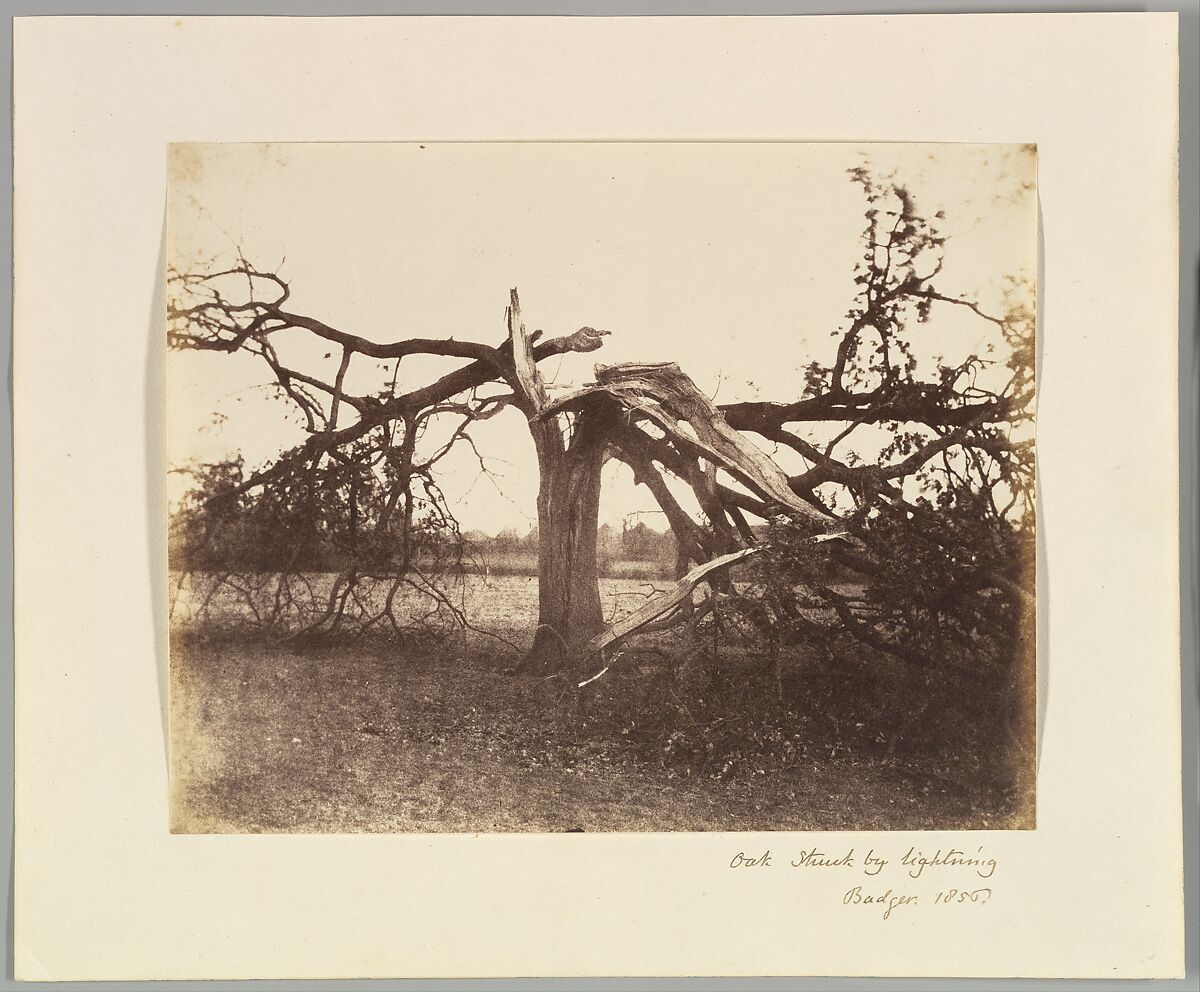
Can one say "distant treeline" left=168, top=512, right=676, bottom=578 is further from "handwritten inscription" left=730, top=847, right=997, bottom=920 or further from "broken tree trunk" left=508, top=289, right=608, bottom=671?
"handwritten inscription" left=730, top=847, right=997, bottom=920

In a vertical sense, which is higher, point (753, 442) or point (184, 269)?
point (184, 269)

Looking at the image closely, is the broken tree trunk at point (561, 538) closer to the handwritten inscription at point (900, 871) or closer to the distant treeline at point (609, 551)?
the distant treeline at point (609, 551)

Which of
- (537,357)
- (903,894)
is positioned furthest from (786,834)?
(537,357)

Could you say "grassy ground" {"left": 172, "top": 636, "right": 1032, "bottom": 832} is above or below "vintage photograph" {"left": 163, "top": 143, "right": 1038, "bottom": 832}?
below

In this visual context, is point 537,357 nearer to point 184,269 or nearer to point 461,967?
point 184,269

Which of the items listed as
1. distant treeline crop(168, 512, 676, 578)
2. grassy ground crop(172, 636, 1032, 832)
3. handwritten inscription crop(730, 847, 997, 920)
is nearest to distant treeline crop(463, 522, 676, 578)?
distant treeline crop(168, 512, 676, 578)

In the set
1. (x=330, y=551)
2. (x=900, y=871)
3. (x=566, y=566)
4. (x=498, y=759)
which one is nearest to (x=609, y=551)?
(x=566, y=566)
